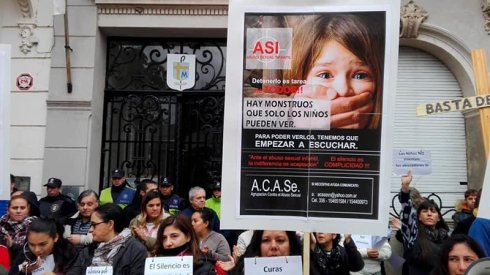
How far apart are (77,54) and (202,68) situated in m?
2.22

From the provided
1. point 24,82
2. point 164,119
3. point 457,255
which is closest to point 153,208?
point 457,255

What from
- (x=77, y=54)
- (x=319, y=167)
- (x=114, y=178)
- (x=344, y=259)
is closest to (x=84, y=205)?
(x=114, y=178)

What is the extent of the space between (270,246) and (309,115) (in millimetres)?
1031

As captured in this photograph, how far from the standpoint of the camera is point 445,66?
1001cm

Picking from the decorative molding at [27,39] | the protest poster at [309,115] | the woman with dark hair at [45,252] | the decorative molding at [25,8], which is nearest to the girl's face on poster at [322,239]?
the protest poster at [309,115]

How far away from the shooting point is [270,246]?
148 inches

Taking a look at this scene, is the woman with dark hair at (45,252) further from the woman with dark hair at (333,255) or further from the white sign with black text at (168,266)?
the woman with dark hair at (333,255)

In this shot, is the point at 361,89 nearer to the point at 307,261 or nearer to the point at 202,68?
the point at 307,261

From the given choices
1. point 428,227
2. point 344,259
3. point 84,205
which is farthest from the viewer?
point 84,205

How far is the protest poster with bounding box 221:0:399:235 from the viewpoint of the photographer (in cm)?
328

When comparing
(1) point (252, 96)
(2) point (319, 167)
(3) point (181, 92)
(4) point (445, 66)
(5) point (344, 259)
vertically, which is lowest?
(5) point (344, 259)

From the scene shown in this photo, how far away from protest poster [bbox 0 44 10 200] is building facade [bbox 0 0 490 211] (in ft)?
16.5

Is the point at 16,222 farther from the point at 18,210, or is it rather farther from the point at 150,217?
the point at 150,217

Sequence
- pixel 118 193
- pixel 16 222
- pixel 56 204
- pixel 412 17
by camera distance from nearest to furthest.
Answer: pixel 16 222, pixel 56 204, pixel 118 193, pixel 412 17
